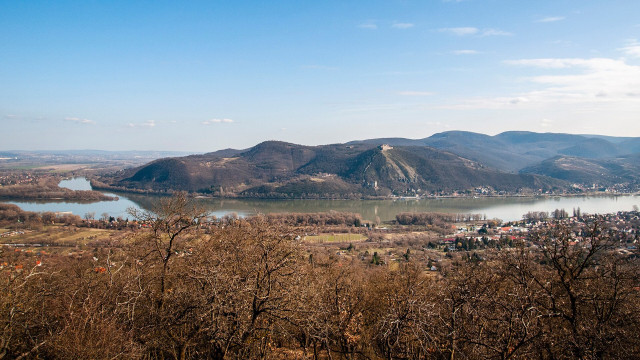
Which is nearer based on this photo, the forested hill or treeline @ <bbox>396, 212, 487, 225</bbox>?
treeline @ <bbox>396, 212, 487, 225</bbox>

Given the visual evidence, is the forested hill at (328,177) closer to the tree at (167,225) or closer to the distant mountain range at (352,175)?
the distant mountain range at (352,175)

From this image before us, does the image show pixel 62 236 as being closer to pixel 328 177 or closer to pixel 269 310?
pixel 269 310

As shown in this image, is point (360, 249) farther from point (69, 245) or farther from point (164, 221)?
point (164, 221)

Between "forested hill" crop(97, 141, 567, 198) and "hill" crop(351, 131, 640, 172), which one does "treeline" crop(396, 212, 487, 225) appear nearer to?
"forested hill" crop(97, 141, 567, 198)

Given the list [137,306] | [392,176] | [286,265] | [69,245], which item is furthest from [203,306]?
[392,176]

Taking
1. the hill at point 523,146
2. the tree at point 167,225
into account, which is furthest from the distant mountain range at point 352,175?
the tree at point 167,225

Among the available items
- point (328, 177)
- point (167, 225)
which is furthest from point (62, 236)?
point (328, 177)

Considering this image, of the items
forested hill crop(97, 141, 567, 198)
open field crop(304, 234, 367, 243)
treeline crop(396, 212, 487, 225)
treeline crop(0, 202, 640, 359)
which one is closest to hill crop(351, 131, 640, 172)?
forested hill crop(97, 141, 567, 198)
